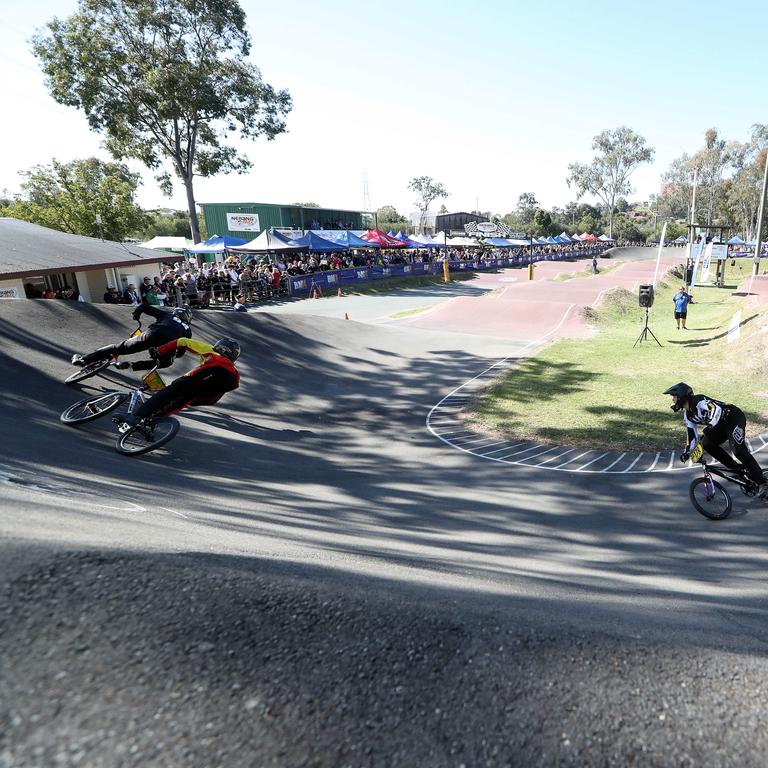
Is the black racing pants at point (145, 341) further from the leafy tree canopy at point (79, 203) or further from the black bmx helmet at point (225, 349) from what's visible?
the leafy tree canopy at point (79, 203)

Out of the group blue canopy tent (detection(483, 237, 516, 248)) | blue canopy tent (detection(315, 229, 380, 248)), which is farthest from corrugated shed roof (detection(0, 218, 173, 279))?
blue canopy tent (detection(483, 237, 516, 248))

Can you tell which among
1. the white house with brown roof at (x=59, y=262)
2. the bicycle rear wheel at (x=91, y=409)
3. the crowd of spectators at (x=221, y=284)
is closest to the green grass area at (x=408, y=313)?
the crowd of spectators at (x=221, y=284)

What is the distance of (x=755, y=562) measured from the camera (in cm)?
566

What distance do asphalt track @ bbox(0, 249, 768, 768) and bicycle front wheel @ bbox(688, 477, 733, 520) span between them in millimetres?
477

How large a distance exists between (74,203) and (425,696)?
178ft

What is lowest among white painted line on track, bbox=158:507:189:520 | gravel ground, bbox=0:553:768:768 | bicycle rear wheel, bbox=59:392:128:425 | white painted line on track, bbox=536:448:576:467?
white painted line on track, bbox=536:448:576:467

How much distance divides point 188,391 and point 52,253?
17.2 metres

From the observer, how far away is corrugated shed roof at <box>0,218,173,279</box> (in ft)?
57.6

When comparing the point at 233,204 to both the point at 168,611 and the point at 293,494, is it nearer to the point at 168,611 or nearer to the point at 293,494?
the point at 293,494

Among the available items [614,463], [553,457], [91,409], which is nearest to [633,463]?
[614,463]

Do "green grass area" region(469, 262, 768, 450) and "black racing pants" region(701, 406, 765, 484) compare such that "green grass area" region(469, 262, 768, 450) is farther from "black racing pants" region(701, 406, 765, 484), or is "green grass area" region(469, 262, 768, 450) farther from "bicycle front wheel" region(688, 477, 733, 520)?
"black racing pants" region(701, 406, 765, 484)

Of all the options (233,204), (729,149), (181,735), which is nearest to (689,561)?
(181,735)

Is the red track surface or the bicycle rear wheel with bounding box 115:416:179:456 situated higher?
the bicycle rear wheel with bounding box 115:416:179:456

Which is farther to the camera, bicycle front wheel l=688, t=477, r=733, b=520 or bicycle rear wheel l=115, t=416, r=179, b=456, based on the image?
bicycle rear wheel l=115, t=416, r=179, b=456
